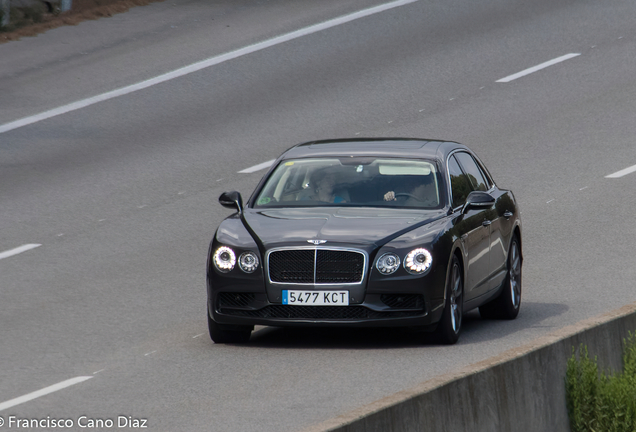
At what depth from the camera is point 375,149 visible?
11430 mm

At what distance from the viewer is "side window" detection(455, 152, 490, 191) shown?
11.9 m

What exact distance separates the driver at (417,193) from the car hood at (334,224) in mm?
224

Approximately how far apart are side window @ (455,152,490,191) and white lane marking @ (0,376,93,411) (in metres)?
4.19

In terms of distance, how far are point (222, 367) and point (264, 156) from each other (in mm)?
11047

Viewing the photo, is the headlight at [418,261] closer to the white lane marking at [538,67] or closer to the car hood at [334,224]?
the car hood at [334,224]

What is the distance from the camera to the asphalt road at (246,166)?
9.18m

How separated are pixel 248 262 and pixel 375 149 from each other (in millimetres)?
2027

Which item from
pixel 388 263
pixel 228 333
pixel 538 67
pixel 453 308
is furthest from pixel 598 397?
pixel 538 67

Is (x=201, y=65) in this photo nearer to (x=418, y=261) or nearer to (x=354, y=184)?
(x=354, y=184)

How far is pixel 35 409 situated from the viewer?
8.08 meters

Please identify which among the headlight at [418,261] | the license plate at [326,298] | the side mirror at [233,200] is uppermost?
the side mirror at [233,200]

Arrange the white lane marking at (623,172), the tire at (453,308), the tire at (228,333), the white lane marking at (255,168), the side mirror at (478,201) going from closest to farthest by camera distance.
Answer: the tire at (453,308), the tire at (228,333), the side mirror at (478,201), the white lane marking at (255,168), the white lane marking at (623,172)

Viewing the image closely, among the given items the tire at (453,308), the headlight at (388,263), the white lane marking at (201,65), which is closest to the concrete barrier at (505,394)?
the tire at (453,308)

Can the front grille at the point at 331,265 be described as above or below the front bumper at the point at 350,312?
above
